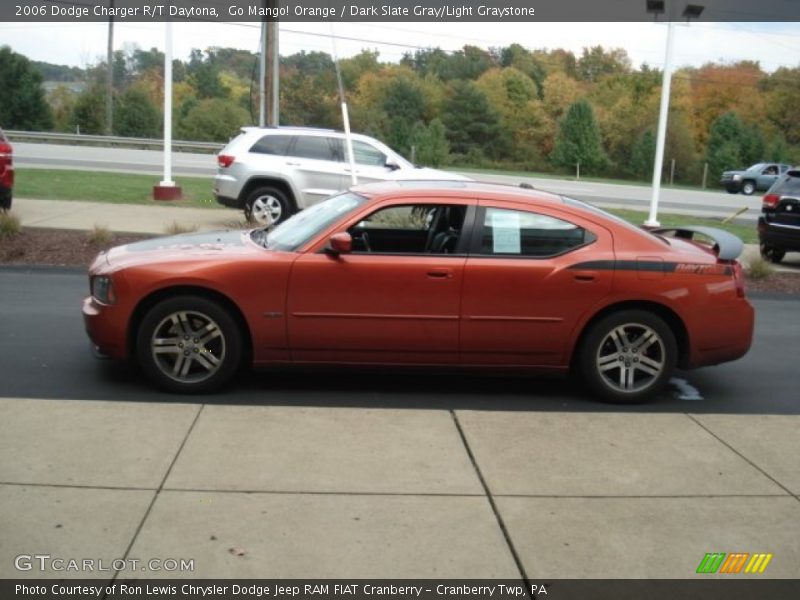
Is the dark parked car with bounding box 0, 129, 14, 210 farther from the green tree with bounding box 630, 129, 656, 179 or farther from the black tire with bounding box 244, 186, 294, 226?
the green tree with bounding box 630, 129, 656, 179

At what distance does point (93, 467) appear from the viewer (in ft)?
15.5

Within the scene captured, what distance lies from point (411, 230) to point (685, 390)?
246cm

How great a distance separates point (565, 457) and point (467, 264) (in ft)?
5.17

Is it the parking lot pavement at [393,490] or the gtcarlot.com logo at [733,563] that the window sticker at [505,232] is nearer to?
the parking lot pavement at [393,490]

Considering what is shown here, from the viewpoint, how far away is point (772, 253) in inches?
585

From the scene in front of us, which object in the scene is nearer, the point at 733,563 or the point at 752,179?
the point at 733,563

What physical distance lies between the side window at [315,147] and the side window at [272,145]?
184 mm

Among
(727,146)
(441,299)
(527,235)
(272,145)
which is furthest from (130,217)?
(727,146)

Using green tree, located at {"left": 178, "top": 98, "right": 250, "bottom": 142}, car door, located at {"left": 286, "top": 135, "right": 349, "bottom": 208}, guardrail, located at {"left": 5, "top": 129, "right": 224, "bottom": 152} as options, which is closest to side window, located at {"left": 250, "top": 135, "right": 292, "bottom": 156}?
car door, located at {"left": 286, "top": 135, "right": 349, "bottom": 208}

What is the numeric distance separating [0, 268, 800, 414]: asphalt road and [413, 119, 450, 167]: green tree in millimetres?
40068

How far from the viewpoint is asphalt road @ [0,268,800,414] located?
20.0 feet

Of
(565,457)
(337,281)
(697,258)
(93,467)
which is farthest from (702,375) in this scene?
(93,467)

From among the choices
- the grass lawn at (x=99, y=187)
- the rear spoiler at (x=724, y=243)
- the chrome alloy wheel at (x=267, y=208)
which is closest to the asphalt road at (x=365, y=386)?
the rear spoiler at (x=724, y=243)

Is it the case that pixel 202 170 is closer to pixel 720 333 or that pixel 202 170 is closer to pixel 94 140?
pixel 94 140
